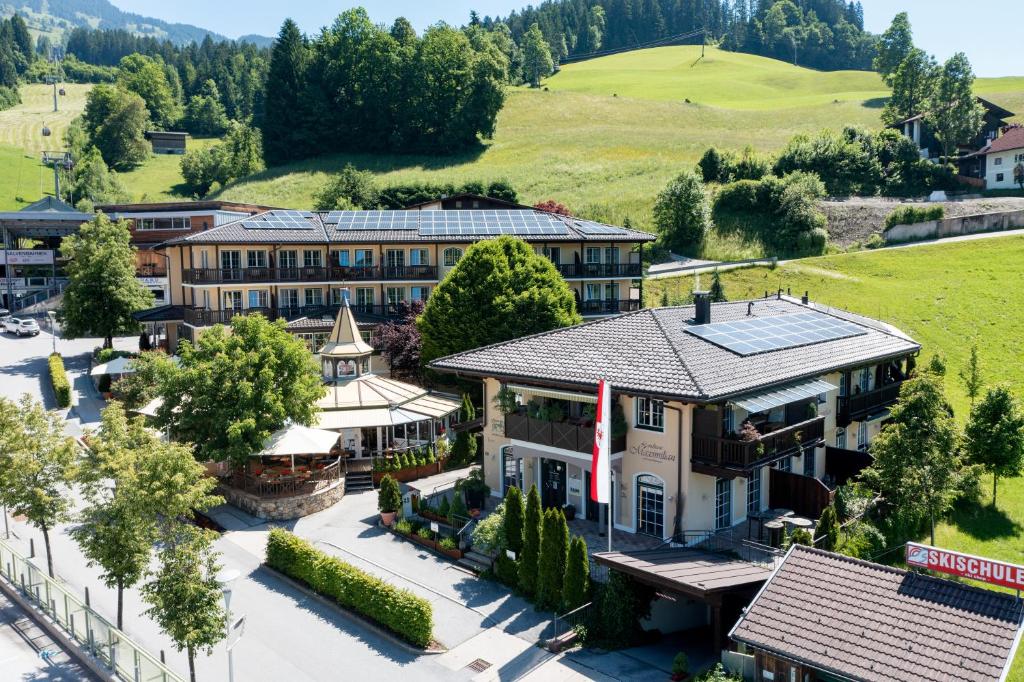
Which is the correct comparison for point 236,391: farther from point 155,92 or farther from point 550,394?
point 155,92

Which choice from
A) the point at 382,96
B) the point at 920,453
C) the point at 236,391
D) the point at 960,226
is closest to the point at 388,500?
the point at 236,391

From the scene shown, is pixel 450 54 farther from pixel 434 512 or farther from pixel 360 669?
pixel 360 669

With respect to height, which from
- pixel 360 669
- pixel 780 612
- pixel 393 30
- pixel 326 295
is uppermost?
pixel 393 30

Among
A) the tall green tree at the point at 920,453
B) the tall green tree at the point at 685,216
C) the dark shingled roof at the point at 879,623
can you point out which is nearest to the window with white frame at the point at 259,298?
the tall green tree at the point at 685,216

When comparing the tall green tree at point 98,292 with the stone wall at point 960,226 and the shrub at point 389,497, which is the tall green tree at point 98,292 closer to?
the shrub at point 389,497

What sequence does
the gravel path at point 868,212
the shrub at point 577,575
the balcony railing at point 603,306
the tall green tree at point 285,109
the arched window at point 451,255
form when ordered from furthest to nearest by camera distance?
the tall green tree at point 285,109 → the gravel path at point 868,212 → the balcony railing at point 603,306 → the arched window at point 451,255 → the shrub at point 577,575

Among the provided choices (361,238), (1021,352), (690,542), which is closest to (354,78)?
(361,238)
